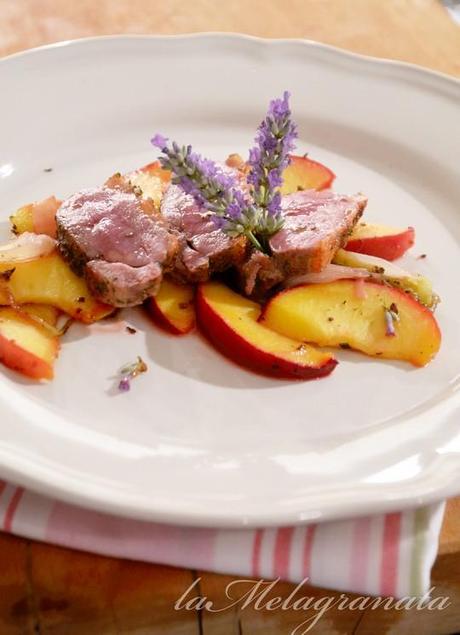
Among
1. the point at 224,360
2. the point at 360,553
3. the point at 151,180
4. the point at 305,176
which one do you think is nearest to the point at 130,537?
the point at 360,553

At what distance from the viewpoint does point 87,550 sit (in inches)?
52.5

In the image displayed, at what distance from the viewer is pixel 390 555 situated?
1348 mm

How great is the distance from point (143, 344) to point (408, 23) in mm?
2198

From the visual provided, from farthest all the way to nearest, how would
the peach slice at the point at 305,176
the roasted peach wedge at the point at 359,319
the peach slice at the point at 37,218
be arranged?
the peach slice at the point at 305,176, the peach slice at the point at 37,218, the roasted peach wedge at the point at 359,319

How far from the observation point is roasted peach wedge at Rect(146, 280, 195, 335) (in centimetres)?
184

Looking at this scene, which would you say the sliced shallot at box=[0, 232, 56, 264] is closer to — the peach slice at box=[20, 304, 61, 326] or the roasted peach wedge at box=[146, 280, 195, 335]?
the peach slice at box=[20, 304, 61, 326]

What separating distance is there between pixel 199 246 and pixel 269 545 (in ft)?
2.74

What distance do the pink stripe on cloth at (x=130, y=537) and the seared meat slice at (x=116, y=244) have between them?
616 mm

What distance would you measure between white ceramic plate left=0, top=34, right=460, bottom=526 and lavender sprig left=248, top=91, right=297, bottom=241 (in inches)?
14.6

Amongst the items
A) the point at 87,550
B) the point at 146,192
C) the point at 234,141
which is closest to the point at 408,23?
the point at 234,141

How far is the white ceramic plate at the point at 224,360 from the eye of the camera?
1.40 metres

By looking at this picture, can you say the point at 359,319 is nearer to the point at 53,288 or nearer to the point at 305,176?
the point at 305,176

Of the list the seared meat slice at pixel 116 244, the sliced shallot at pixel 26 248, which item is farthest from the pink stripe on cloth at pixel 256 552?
the sliced shallot at pixel 26 248

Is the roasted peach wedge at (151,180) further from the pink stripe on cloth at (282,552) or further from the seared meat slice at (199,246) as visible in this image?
the pink stripe on cloth at (282,552)
